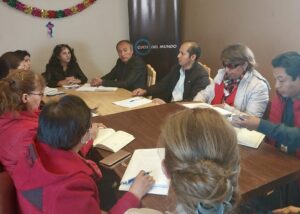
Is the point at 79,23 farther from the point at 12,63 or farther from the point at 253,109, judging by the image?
the point at 253,109

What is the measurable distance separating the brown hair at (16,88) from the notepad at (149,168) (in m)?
0.64

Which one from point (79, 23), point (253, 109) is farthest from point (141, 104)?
point (79, 23)

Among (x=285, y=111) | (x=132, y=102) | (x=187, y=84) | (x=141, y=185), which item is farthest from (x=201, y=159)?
(x=187, y=84)

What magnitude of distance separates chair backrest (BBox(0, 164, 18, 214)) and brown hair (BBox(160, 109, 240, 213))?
0.64 metres

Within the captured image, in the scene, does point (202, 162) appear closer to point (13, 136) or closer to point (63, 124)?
point (63, 124)

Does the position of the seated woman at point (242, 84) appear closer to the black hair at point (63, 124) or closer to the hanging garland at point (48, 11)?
the black hair at point (63, 124)

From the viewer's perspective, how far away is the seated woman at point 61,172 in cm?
104

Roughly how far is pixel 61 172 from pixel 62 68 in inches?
115

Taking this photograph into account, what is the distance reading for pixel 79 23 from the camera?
4191 mm

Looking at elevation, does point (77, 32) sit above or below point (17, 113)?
above

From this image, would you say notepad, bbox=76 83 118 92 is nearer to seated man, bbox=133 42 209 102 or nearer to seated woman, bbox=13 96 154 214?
seated man, bbox=133 42 209 102

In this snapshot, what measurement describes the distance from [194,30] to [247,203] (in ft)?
10.6

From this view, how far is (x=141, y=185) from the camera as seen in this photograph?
4.09 ft

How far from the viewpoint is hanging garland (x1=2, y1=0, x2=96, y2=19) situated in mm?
3773
